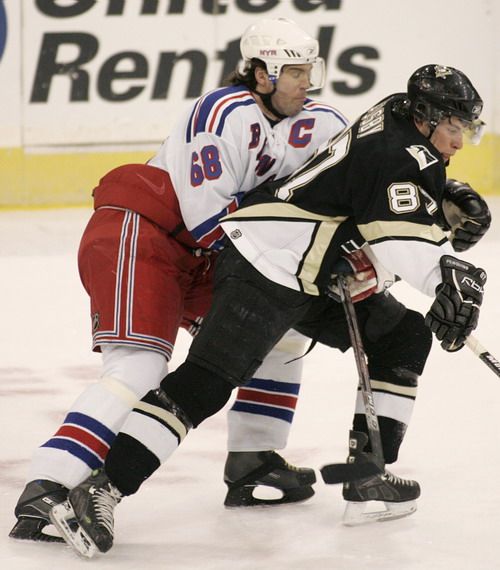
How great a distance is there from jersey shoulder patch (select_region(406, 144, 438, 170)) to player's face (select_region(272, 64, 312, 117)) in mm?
479

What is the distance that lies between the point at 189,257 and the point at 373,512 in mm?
656

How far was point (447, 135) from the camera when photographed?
269 centimetres

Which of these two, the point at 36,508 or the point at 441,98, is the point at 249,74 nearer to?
the point at 441,98

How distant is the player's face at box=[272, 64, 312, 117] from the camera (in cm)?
299

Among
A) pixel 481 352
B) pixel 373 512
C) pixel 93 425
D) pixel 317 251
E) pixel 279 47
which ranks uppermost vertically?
pixel 279 47

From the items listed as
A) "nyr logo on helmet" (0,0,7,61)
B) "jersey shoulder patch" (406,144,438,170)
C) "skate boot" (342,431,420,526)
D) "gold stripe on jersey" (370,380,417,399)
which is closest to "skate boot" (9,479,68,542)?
"skate boot" (342,431,420,526)

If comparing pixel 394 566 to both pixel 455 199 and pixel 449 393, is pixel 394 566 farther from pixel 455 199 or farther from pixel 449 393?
pixel 449 393

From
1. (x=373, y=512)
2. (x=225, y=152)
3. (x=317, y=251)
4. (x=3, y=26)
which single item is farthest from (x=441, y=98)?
(x=3, y=26)

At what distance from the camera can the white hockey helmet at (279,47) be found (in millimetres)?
3016

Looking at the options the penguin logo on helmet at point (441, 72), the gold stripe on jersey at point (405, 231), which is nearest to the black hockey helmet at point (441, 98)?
the penguin logo on helmet at point (441, 72)

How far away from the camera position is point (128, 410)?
9.04ft

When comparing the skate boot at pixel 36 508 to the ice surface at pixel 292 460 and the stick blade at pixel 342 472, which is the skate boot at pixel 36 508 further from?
the stick blade at pixel 342 472

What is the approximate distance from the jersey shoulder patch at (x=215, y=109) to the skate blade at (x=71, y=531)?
83 cm

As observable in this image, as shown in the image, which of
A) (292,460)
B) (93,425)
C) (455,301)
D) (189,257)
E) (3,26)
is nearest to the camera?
(455,301)
